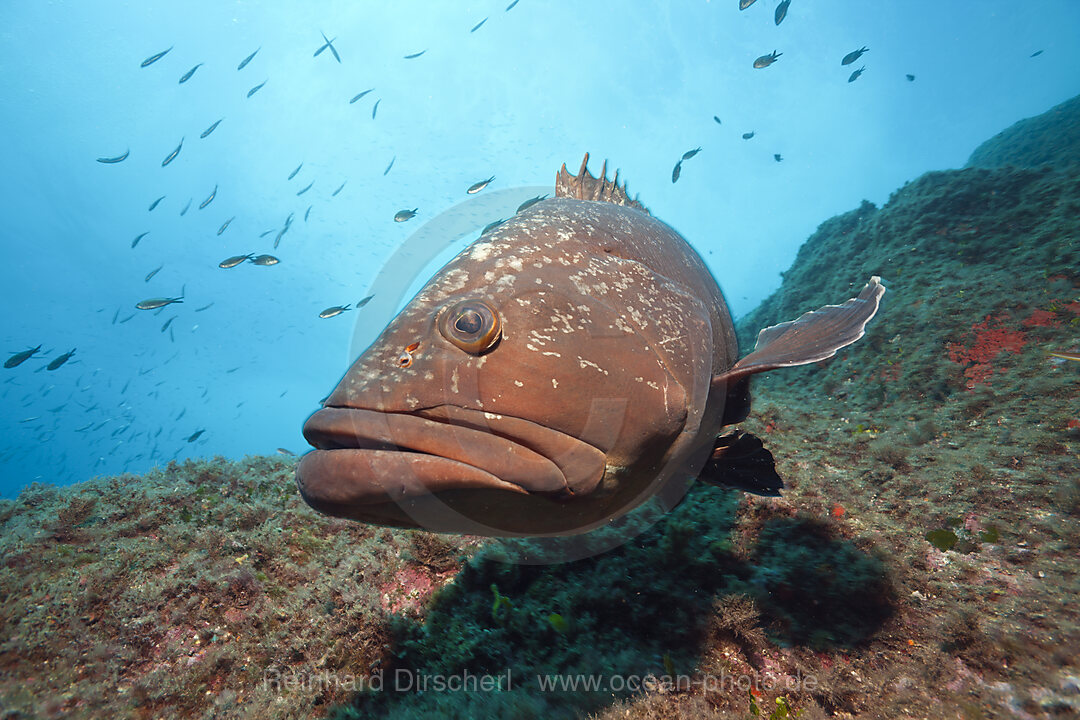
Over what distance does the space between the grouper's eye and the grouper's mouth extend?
0.32 meters

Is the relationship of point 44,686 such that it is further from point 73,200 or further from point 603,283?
point 73,200

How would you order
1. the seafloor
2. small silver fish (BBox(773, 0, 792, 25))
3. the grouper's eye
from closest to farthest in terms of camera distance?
1. the grouper's eye
2. the seafloor
3. small silver fish (BBox(773, 0, 792, 25))

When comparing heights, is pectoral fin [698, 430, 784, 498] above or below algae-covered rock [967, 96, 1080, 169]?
below

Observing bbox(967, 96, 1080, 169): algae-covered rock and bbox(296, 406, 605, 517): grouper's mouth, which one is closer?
bbox(296, 406, 605, 517): grouper's mouth

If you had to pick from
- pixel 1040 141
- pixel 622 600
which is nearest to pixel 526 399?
pixel 622 600

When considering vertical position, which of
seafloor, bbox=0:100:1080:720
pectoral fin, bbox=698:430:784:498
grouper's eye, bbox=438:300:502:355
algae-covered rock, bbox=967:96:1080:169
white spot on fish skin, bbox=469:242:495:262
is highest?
algae-covered rock, bbox=967:96:1080:169

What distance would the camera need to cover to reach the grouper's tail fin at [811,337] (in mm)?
2580

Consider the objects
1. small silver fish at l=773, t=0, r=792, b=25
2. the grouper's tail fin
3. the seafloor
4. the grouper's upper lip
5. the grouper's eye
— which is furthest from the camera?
small silver fish at l=773, t=0, r=792, b=25

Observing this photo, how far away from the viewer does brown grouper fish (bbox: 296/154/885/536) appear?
177cm

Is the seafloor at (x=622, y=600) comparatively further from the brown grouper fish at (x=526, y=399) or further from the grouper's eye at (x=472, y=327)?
the grouper's eye at (x=472, y=327)

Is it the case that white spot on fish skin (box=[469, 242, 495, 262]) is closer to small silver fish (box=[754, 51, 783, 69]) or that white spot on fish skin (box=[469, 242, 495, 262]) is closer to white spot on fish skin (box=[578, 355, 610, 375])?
white spot on fish skin (box=[578, 355, 610, 375])

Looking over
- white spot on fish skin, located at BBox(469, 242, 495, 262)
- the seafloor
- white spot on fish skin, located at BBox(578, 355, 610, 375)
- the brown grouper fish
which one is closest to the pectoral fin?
the brown grouper fish

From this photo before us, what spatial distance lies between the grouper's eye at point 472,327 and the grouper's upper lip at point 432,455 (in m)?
0.32

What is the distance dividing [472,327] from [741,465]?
2.27 metres
